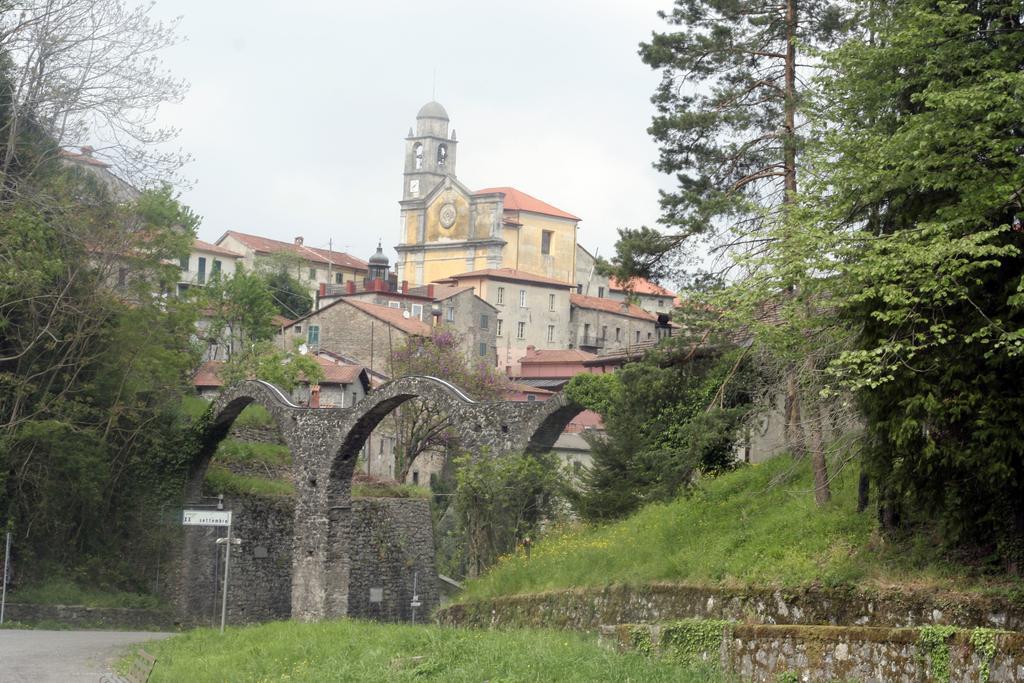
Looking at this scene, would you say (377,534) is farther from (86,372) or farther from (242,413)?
(86,372)

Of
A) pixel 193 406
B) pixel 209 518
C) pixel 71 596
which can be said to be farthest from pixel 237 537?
pixel 209 518

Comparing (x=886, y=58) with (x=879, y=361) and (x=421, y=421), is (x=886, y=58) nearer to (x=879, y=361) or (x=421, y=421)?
(x=879, y=361)

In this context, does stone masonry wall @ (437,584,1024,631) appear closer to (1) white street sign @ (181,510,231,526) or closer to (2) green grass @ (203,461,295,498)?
(1) white street sign @ (181,510,231,526)

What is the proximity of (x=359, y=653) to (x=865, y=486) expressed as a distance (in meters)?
7.86

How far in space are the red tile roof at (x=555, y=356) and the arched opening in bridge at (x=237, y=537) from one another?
4751cm

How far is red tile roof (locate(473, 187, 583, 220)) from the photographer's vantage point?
108250 millimetres

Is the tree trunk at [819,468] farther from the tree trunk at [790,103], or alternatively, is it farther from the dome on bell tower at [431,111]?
the dome on bell tower at [431,111]

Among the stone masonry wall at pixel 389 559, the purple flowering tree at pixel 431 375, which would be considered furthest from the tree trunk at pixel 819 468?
the purple flowering tree at pixel 431 375

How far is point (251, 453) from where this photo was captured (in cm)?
4769

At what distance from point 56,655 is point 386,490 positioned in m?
24.1

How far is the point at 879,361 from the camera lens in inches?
626

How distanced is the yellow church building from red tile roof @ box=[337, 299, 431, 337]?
68.6 ft

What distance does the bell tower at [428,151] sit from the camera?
134 metres

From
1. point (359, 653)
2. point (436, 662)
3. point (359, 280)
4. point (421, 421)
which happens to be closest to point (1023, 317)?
point (436, 662)
